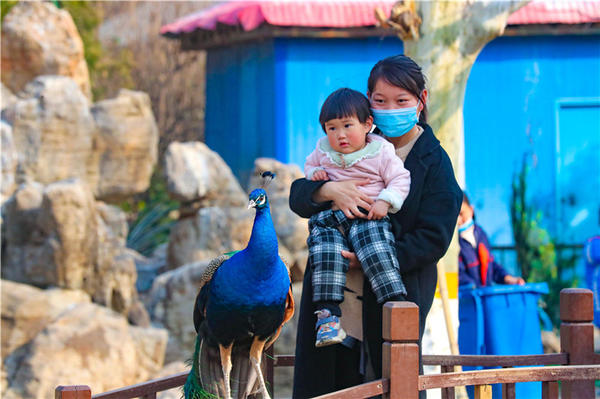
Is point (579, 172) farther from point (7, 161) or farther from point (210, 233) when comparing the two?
point (7, 161)

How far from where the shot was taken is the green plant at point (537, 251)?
1016 centimetres

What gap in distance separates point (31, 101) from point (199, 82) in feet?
25.1

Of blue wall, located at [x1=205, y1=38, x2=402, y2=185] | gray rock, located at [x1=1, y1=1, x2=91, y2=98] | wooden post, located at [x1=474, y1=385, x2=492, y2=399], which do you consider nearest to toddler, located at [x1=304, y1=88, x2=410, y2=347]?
wooden post, located at [x1=474, y1=385, x2=492, y2=399]

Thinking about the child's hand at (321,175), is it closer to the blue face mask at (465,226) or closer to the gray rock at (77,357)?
the blue face mask at (465,226)

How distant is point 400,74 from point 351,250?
0.65m

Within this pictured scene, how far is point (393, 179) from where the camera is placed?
3117 mm

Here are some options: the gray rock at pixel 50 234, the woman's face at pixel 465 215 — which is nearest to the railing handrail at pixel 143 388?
the woman's face at pixel 465 215

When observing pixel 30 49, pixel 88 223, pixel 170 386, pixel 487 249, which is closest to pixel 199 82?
pixel 30 49

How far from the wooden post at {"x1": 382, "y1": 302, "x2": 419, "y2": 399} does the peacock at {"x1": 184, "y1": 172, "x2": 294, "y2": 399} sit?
0.42 metres

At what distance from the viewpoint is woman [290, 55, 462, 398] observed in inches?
123

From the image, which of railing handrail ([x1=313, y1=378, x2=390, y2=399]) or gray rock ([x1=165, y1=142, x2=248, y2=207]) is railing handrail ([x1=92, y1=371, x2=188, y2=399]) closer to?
railing handrail ([x1=313, y1=378, x2=390, y2=399])

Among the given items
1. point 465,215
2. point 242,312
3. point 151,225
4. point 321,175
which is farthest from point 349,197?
point 151,225

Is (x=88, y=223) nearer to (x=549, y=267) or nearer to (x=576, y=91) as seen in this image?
(x=549, y=267)

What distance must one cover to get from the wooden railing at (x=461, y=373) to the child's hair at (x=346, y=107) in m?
0.68
